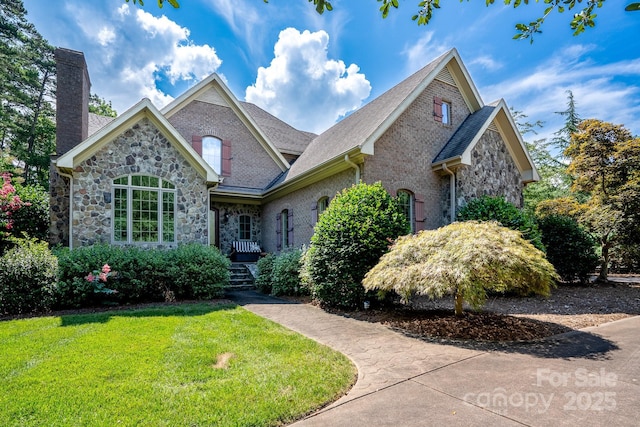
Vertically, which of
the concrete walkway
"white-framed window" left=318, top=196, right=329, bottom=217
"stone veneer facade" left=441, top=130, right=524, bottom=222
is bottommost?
the concrete walkway

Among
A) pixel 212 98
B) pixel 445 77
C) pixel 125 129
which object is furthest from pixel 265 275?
pixel 445 77

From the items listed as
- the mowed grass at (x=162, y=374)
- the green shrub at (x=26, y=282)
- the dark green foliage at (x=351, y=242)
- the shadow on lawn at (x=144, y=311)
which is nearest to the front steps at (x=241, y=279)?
the shadow on lawn at (x=144, y=311)

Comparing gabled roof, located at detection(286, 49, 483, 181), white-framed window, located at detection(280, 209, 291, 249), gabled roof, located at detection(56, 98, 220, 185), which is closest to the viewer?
gabled roof, located at detection(56, 98, 220, 185)

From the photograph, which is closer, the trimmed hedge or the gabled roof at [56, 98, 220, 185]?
the gabled roof at [56, 98, 220, 185]

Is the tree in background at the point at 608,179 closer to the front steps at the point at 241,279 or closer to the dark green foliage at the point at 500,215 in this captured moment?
the dark green foliage at the point at 500,215

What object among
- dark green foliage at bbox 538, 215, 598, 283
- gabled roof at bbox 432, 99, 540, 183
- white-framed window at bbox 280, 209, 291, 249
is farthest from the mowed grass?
dark green foliage at bbox 538, 215, 598, 283

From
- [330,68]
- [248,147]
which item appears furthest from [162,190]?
[330,68]

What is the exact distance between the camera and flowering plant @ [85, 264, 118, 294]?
788 centimetres

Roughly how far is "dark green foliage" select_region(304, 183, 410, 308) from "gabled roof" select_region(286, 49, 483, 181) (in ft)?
6.87

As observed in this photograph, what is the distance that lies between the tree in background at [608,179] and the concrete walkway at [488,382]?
7581mm

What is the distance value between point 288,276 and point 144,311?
156 inches

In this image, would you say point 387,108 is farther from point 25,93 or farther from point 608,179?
point 25,93

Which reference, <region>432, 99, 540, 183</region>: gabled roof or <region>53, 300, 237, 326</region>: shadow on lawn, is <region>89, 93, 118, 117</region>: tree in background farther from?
<region>432, 99, 540, 183</region>: gabled roof

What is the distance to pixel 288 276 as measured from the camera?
1008 centimetres
